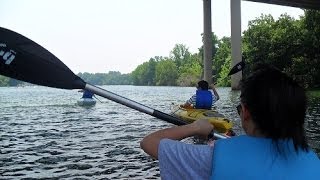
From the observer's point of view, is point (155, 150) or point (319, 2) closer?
point (155, 150)

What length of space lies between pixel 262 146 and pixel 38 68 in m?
1.72

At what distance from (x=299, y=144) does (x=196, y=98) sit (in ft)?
43.7

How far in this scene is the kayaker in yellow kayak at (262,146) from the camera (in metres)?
1.73

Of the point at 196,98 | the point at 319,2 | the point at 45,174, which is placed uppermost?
the point at 319,2

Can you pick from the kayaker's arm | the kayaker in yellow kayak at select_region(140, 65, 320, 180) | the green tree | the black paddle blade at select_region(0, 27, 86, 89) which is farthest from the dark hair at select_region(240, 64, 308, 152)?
the green tree

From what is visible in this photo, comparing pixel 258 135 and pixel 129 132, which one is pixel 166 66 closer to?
pixel 129 132

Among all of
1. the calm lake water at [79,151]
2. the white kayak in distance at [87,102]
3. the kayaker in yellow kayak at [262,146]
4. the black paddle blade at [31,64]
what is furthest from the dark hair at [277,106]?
the white kayak in distance at [87,102]

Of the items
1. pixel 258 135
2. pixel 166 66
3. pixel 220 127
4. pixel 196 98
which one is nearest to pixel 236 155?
pixel 258 135

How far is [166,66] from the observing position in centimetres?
15400

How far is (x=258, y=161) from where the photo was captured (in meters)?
1.74

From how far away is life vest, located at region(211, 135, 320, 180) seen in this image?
172 cm

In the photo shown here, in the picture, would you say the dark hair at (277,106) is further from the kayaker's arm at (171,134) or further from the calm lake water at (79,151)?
the calm lake water at (79,151)

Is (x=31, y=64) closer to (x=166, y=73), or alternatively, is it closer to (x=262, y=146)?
(x=262, y=146)

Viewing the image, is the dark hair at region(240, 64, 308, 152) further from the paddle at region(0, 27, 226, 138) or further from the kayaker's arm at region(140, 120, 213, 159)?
the paddle at region(0, 27, 226, 138)
